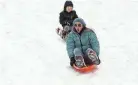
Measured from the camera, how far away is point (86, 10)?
1500cm

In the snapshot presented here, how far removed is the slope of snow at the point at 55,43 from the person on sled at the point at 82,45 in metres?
0.31

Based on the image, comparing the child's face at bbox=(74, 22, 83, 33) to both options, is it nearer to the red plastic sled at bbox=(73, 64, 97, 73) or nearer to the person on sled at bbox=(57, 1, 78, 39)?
the red plastic sled at bbox=(73, 64, 97, 73)

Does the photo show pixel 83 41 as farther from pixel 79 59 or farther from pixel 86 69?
pixel 86 69

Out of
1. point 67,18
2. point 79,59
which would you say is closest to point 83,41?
point 79,59

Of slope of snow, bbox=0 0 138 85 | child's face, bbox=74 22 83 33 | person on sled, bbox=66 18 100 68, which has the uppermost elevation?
child's face, bbox=74 22 83 33

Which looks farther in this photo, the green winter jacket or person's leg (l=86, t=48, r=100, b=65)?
the green winter jacket

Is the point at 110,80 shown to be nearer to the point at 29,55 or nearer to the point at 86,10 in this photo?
the point at 29,55

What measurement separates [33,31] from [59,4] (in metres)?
3.45

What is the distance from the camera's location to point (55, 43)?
11.7 m

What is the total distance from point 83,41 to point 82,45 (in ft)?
0.36

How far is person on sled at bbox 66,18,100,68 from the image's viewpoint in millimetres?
9359

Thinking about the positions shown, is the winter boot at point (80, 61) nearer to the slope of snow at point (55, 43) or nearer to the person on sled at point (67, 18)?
the slope of snow at point (55, 43)

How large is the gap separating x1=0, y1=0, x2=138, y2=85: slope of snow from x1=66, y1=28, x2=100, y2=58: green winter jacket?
20.2 inches

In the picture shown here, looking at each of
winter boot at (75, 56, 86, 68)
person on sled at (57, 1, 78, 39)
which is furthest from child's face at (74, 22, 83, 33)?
person on sled at (57, 1, 78, 39)
